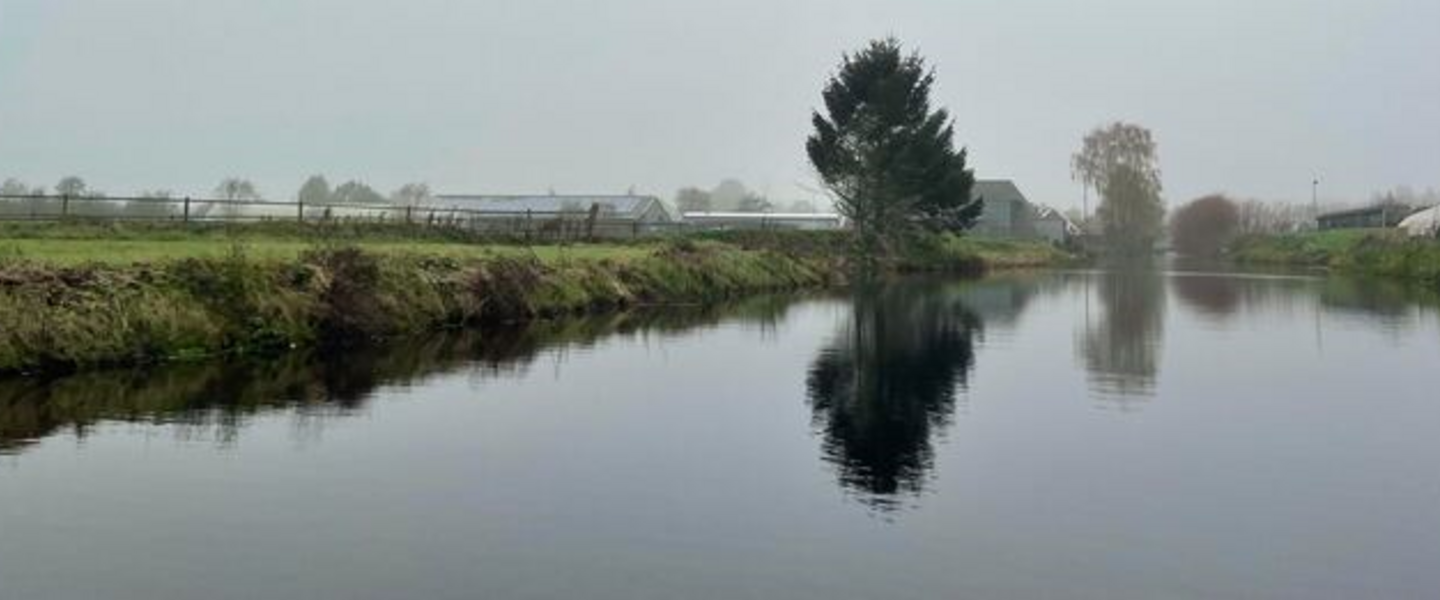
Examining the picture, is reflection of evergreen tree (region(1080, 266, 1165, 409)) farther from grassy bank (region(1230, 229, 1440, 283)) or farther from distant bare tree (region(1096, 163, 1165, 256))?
distant bare tree (region(1096, 163, 1165, 256))

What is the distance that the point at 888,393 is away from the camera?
19.0 m

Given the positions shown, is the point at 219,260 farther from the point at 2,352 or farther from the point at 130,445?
A: the point at 130,445

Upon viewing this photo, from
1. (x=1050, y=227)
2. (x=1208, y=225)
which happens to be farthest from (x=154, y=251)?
(x=1208, y=225)

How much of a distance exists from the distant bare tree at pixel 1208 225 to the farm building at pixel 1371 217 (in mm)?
12782

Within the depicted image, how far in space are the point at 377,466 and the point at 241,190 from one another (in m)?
89.8

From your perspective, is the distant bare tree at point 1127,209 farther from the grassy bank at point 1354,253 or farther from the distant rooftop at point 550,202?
the distant rooftop at point 550,202

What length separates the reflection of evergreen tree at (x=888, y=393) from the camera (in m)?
13.1

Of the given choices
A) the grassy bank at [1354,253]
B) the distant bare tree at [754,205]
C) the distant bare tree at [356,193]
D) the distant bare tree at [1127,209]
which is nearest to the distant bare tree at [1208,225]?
the grassy bank at [1354,253]

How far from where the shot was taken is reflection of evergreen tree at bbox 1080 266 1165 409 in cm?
2022

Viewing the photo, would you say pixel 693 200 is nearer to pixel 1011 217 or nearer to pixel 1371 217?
pixel 1011 217

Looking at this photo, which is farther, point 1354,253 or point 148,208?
point 1354,253

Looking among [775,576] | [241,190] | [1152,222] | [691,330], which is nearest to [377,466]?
[775,576]

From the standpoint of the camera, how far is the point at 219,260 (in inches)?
904

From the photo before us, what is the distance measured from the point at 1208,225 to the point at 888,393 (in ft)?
461
